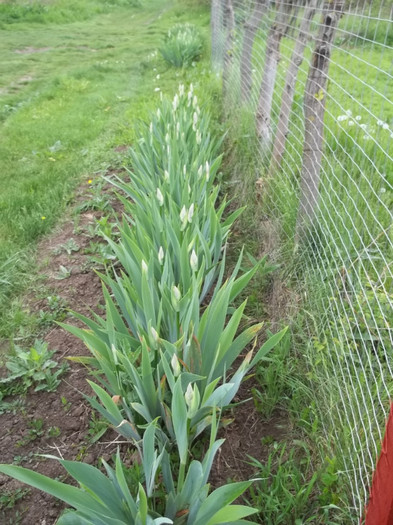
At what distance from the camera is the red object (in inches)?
37.0

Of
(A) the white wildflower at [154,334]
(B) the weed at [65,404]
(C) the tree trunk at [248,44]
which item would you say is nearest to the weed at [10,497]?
(B) the weed at [65,404]

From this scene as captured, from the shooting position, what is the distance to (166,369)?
132 cm

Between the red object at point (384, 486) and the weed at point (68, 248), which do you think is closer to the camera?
the red object at point (384, 486)

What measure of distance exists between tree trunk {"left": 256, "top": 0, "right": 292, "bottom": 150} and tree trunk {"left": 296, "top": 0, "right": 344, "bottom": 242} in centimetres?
92

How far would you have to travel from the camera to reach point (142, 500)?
1.02 m

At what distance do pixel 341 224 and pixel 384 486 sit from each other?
1250mm

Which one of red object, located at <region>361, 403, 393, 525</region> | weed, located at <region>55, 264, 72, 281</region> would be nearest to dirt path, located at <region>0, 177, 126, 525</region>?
weed, located at <region>55, 264, 72, 281</region>

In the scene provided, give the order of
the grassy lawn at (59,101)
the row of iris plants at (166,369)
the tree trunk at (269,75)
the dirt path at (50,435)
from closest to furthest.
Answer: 1. the row of iris plants at (166,369)
2. the dirt path at (50,435)
3. the tree trunk at (269,75)
4. the grassy lawn at (59,101)

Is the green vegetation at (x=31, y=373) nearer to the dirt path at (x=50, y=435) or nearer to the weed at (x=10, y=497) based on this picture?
the dirt path at (x=50, y=435)

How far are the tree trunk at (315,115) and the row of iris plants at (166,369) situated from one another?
0.38 m

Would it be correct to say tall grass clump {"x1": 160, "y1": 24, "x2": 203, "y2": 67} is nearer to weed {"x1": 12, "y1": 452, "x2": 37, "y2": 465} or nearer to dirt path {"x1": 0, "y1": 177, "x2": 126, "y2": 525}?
dirt path {"x1": 0, "y1": 177, "x2": 126, "y2": 525}

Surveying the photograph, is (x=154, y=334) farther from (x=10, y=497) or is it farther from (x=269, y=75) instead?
(x=269, y=75)

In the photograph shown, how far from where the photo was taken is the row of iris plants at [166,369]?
114 centimetres

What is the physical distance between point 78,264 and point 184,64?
5.79 meters
